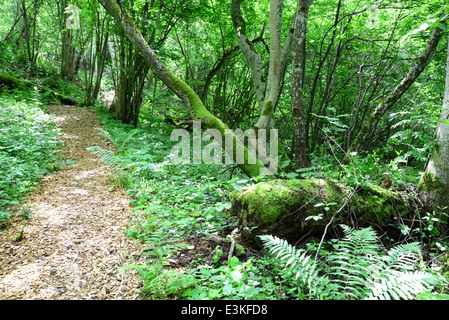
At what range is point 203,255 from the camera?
2814 millimetres

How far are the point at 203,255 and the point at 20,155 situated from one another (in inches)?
194

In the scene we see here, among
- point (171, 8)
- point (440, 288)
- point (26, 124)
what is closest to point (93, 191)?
point (26, 124)

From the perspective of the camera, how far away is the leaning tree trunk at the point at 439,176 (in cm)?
305

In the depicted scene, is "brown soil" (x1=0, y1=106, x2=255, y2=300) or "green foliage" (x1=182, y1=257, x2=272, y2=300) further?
"brown soil" (x1=0, y1=106, x2=255, y2=300)

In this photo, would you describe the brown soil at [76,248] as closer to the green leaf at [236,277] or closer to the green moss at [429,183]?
the green leaf at [236,277]

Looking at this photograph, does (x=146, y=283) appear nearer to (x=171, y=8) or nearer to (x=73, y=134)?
(x=73, y=134)

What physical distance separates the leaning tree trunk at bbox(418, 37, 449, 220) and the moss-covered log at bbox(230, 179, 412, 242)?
0.91 feet

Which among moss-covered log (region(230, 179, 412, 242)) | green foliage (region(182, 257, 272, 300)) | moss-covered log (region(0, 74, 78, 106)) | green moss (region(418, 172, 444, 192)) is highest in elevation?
moss-covered log (region(0, 74, 78, 106))

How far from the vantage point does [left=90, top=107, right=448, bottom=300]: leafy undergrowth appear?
2146 millimetres

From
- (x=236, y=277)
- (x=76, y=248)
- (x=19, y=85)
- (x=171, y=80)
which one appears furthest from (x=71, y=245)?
(x=19, y=85)

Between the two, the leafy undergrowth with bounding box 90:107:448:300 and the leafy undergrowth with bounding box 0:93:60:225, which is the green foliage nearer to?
the leafy undergrowth with bounding box 90:107:448:300

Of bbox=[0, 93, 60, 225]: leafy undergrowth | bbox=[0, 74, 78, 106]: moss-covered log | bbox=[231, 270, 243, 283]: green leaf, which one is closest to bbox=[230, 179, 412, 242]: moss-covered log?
bbox=[231, 270, 243, 283]: green leaf

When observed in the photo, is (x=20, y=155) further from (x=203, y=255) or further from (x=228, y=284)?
(x=228, y=284)
